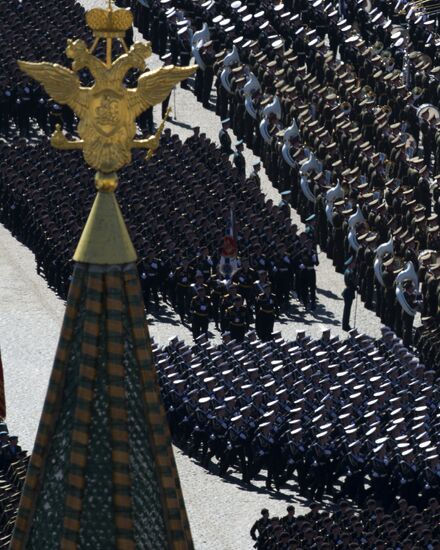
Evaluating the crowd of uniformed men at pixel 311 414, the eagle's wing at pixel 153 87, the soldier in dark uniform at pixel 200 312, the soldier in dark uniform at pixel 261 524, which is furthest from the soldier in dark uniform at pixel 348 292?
the eagle's wing at pixel 153 87

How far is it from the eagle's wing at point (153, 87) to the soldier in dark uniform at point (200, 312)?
3628cm

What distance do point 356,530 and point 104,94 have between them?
21993 mm

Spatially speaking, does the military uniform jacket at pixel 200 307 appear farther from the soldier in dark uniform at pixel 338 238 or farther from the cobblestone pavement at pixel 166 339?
the soldier in dark uniform at pixel 338 238

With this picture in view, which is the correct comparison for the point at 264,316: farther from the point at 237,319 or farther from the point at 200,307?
the point at 200,307

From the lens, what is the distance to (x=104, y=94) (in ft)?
69.4

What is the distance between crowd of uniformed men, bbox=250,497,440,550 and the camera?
41500 mm

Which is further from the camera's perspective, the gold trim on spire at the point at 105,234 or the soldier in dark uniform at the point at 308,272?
the soldier in dark uniform at the point at 308,272

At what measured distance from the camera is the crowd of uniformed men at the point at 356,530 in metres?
41.5

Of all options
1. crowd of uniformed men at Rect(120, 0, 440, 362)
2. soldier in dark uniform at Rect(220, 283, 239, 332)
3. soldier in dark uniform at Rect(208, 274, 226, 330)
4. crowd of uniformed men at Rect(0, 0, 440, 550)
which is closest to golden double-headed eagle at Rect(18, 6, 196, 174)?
crowd of uniformed men at Rect(0, 0, 440, 550)

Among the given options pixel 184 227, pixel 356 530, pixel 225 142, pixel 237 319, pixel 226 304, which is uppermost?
pixel 225 142

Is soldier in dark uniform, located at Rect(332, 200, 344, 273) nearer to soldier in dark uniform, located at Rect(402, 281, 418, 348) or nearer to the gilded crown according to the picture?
soldier in dark uniform, located at Rect(402, 281, 418, 348)

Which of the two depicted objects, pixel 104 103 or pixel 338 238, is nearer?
pixel 104 103

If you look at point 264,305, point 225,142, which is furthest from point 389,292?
point 225,142

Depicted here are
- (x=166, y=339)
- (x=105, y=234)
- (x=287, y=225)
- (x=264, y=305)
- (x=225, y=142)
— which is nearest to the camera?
(x=105, y=234)
